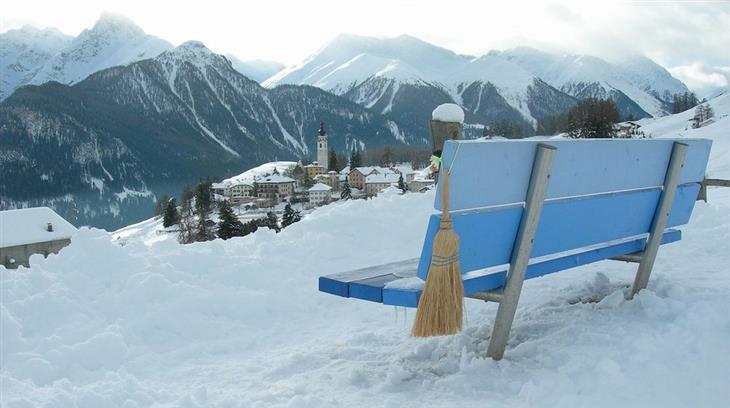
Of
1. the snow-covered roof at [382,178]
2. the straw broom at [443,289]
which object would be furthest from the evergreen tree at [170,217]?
the straw broom at [443,289]

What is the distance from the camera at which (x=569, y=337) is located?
16.1 ft

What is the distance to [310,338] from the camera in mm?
5750

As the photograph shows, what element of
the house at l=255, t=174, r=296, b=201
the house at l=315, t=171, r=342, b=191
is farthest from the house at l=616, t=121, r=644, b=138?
the house at l=255, t=174, r=296, b=201

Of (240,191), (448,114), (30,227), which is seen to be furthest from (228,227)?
(240,191)

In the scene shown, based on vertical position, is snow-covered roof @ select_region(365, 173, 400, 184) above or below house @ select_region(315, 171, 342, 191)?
above

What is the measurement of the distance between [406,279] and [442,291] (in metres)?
0.52

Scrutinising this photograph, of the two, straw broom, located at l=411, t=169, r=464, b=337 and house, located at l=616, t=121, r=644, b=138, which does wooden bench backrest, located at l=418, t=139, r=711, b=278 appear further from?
house, located at l=616, t=121, r=644, b=138

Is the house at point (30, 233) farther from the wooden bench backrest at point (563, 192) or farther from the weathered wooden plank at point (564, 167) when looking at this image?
the weathered wooden plank at point (564, 167)

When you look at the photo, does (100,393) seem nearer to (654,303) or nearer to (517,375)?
(517,375)

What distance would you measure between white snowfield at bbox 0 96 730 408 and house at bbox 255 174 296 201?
106375mm

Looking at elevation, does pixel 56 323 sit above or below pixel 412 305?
below

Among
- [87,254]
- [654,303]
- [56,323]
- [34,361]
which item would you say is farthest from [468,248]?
[87,254]

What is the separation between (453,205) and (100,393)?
8.04ft

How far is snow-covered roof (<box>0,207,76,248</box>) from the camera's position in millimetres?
52719
